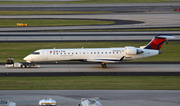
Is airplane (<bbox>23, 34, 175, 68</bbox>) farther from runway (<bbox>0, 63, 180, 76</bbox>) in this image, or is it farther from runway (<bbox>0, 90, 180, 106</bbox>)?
runway (<bbox>0, 90, 180, 106</bbox>)

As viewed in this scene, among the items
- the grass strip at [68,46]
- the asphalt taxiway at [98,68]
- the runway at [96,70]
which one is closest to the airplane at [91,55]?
the asphalt taxiway at [98,68]

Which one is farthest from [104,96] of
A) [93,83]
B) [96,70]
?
[96,70]

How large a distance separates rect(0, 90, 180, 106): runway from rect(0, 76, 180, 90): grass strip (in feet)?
4.84

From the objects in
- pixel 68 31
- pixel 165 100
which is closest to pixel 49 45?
pixel 68 31

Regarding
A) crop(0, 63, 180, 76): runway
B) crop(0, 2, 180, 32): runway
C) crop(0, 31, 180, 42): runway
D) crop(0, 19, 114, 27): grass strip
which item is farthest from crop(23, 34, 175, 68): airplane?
crop(0, 19, 114, 27): grass strip

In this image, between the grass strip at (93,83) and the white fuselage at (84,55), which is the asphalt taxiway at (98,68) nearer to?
the white fuselage at (84,55)

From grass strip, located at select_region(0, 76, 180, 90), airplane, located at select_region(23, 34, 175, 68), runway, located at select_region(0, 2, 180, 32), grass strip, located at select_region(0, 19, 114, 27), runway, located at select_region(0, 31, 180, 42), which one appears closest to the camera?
grass strip, located at select_region(0, 76, 180, 90)

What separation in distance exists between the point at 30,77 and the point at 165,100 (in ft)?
58.2

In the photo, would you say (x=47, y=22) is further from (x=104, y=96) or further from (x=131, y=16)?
(x=104, y=96)

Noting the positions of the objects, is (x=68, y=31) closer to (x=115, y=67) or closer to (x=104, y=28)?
(x=104, y=28)

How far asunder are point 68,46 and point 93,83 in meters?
23.4

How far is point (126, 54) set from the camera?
43.8m

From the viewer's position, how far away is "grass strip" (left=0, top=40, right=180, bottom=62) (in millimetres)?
51125

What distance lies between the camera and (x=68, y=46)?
190 ft
